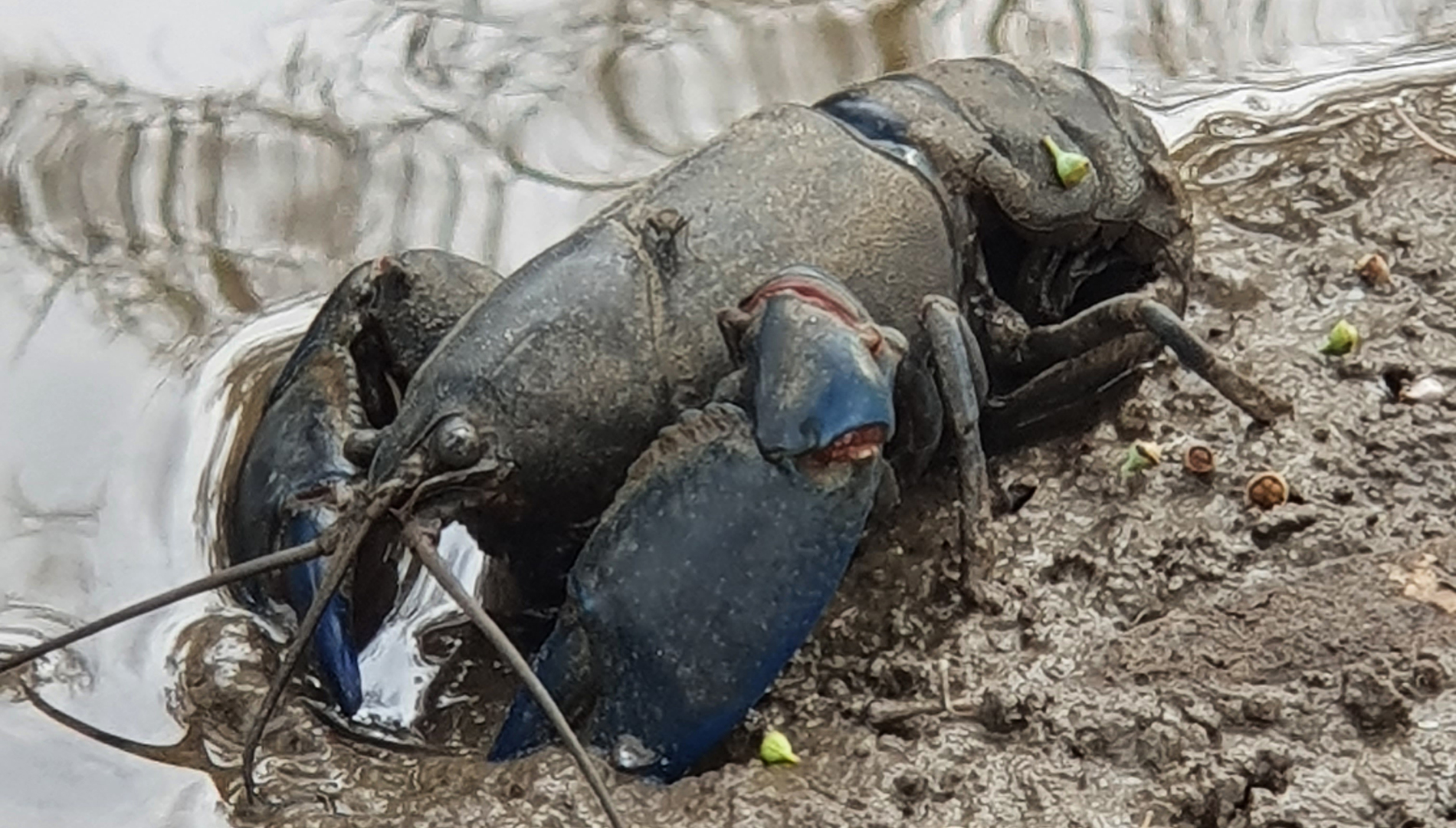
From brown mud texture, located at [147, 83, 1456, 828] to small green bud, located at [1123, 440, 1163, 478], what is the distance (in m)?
0.03

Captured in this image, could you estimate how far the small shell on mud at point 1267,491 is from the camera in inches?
161

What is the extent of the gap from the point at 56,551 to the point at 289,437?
702mm

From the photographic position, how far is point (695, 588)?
3400 mm

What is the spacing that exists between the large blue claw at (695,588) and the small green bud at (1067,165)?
1.33m

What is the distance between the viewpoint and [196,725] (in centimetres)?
386

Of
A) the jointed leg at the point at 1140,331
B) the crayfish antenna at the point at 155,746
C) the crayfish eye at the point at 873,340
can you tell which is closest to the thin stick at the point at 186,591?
the crayfish antenna at the point at 155,746

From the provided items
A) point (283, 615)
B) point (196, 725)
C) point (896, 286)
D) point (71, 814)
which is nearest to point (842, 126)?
point (896, 286)

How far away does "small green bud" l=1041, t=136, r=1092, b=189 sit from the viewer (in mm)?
4508

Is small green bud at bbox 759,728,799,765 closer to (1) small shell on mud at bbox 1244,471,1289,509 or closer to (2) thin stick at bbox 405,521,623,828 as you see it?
(2) thin stick at bbox 405,521,623,828

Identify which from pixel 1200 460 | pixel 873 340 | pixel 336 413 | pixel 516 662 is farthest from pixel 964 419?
pixel 336 413

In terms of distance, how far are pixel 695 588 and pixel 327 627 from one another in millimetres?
820

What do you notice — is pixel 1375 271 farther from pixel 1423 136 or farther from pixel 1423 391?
pixel 1423 136

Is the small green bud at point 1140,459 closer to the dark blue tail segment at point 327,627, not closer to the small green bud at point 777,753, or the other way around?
the small green bud at point 777,753

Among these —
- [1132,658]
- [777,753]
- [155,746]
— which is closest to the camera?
[777,753]
